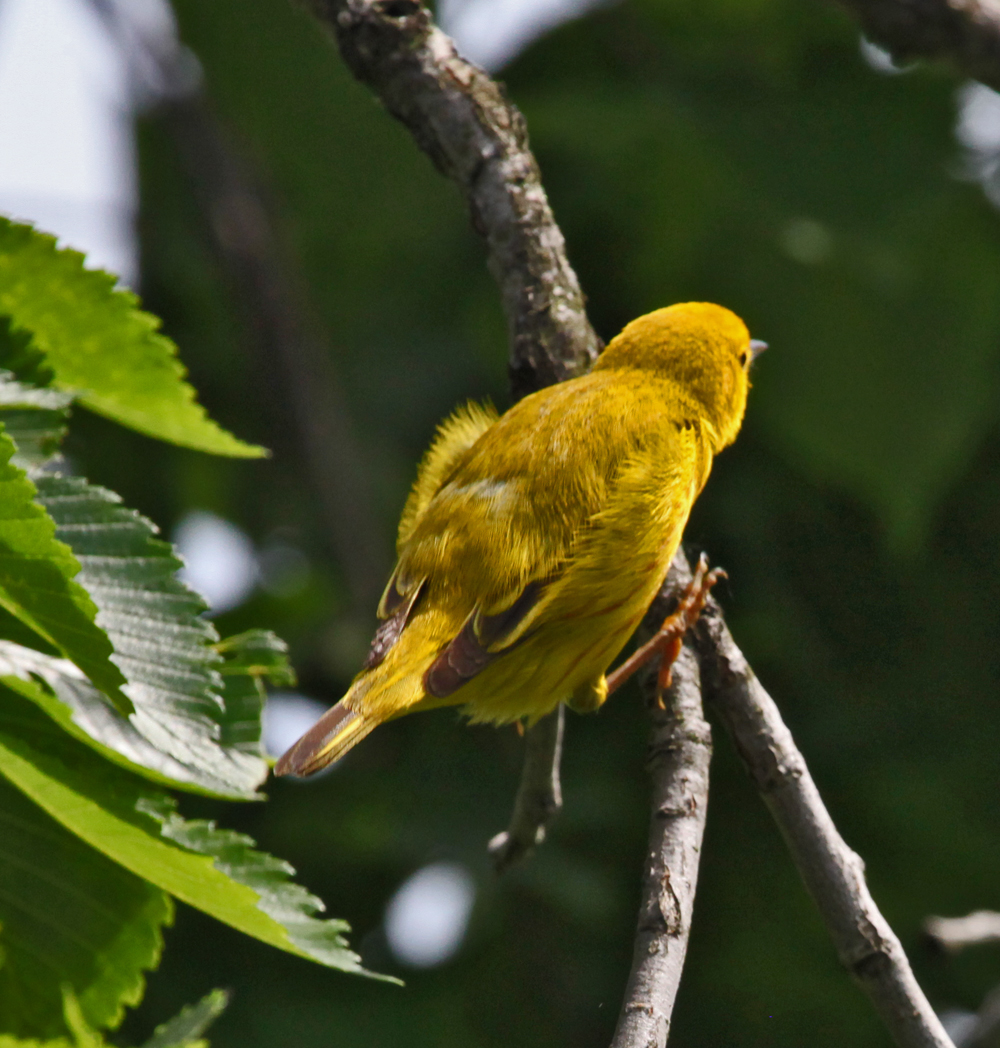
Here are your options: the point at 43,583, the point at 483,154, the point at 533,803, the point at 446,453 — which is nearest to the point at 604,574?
the point at 533,803

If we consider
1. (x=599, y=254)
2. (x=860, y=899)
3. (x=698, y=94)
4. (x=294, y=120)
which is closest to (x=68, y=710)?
(x=860, y=899)

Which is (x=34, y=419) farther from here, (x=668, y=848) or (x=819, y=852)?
(x=819, y=852)

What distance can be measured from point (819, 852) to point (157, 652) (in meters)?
1.54

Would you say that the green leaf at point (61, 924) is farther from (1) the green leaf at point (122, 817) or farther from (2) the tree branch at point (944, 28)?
(2) the tree branch at point (944, 28)

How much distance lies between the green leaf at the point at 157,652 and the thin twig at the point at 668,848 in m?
0.79

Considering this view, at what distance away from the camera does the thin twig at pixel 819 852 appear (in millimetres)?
2672

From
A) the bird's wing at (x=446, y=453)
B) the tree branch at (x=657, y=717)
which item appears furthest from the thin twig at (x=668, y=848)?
the bird's wing at (x=446, y=453)

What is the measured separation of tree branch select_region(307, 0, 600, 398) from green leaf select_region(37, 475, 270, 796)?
165 cm

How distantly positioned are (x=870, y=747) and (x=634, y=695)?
108cm

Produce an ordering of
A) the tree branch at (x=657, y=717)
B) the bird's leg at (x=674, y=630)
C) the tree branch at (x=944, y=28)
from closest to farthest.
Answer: the tree branch at (x=657, y=717)
the tree branch at (x=944, y=28)
the bird's leg at (x=674, y=630)

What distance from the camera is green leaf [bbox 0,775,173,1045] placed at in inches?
83.2

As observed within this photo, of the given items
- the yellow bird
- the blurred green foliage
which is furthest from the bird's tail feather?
the blurred green foliage

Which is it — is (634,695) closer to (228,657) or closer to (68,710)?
(228,657)

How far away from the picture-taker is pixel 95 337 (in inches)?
106
